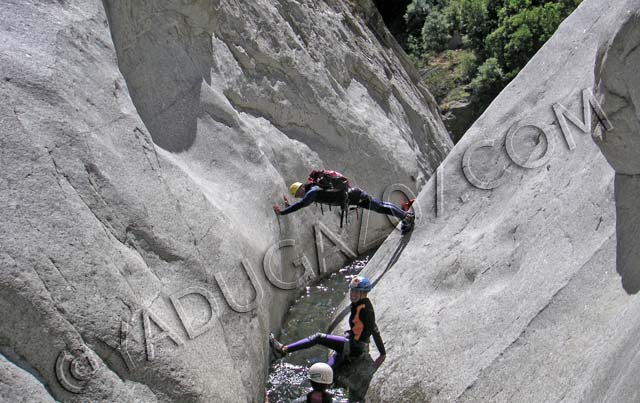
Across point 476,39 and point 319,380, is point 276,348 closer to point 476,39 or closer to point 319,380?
point 319,380

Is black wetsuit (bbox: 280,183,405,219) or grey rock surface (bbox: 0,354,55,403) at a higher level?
black wetsuit (bbox: 280,183,405,219)

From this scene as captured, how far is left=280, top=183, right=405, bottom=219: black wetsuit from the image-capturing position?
909 centimetres

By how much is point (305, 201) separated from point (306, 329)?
1571mm

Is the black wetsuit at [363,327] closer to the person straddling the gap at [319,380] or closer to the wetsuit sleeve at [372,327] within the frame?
the wetsuit sleeve at [372,327]

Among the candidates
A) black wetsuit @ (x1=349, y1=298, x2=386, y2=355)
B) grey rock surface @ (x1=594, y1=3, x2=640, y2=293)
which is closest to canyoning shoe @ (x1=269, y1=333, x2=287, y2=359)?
black wetsuit @ (x1=349, y1=298, x2=386, y2=355)

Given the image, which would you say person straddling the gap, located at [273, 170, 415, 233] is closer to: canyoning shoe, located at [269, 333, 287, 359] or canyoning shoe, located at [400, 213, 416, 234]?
canyoning shoe, located at [400, 213, 416, 234]

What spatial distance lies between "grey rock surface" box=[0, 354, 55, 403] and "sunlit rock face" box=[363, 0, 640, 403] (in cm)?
316

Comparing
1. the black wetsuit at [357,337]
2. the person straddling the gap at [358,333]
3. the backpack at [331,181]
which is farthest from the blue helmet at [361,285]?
the backpack at [331,181]

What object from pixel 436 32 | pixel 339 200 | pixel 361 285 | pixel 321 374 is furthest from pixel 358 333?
pixel 436 32

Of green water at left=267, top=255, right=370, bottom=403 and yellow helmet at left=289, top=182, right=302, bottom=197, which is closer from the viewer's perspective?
green water at left=267, top=255, right=370, bottom=403

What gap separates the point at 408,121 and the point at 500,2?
9984mm

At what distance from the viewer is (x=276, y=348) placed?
7.73 meters

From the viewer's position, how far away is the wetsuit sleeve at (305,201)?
9.06 meters

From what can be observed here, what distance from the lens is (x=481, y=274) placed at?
7.15 metres
